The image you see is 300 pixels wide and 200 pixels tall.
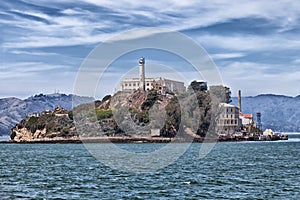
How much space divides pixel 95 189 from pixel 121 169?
21554mm

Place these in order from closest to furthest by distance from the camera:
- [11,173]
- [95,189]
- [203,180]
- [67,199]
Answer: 1. [67,199]
2. [95,189]
3. [203,180]
4. [11,173]

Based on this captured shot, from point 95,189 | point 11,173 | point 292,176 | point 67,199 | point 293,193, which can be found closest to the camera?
point 67,199

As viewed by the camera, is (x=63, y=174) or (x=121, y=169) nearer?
(x=63, y=174)

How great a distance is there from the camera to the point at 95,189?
4662cm

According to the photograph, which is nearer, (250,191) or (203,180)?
(250,191)

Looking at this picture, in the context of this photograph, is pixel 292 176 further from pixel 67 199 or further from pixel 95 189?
pixel 67 199

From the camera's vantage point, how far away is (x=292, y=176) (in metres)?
57.8

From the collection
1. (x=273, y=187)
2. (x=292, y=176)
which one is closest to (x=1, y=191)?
(x=273, y=187)

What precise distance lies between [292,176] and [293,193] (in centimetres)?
1451

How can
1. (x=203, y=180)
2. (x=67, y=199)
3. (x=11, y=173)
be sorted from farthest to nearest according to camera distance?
(x=11, y=173)
(x=203, y=180)
(x=67, y=199)

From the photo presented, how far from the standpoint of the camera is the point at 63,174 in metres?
61.2

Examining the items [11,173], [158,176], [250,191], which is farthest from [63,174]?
[250,191]

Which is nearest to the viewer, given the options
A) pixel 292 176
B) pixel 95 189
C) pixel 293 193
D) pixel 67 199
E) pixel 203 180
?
pixel 67 199

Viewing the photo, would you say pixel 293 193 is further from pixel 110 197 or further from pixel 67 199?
pixel 67 199
